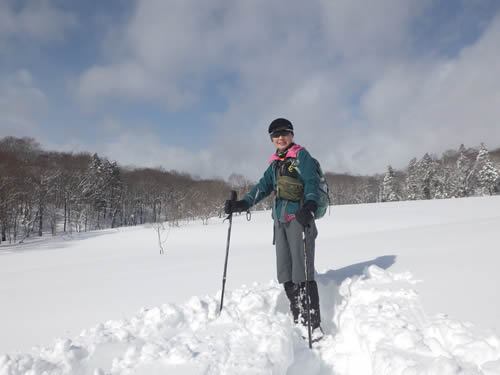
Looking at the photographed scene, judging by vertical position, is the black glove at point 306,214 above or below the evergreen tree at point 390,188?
below

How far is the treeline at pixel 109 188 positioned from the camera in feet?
95.6

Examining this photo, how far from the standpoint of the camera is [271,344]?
86.9 inches

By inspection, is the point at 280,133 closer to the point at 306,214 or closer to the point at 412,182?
the point at 306,214

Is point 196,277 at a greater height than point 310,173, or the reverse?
point 310,173

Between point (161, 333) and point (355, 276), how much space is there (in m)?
2.60

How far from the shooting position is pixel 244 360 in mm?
1980

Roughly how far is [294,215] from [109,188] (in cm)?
4822

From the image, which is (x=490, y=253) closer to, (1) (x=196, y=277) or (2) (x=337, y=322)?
(2) (x=337, y=322)

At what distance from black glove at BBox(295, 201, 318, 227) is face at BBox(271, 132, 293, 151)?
0.81 metres

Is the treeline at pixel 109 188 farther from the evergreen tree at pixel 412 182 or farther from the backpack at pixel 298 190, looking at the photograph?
the backpack at pixel 298 190

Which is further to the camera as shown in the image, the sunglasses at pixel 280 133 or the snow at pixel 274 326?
the sunglasses at pixel 280 133

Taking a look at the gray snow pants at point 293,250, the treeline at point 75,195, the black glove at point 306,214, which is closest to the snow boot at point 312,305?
the gray snow pants at point 293,250

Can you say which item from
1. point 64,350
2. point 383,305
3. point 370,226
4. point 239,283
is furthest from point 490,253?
point 370,226

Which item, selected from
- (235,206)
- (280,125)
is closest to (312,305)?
(235,206)
